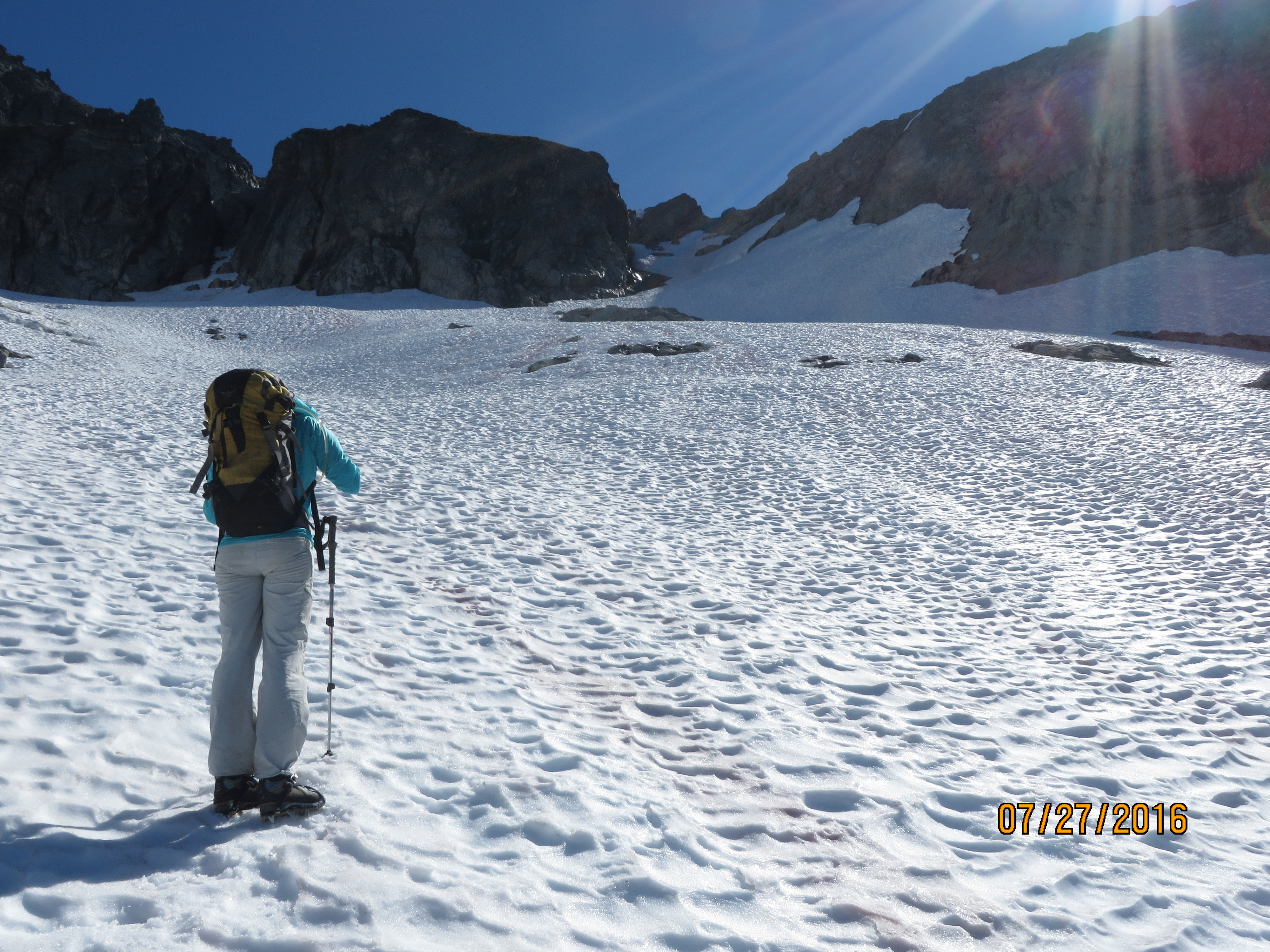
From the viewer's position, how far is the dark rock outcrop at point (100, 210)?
6053 centimetres

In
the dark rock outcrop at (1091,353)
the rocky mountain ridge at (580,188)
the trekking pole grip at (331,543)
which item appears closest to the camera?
the trekking pole grip at (331,543)

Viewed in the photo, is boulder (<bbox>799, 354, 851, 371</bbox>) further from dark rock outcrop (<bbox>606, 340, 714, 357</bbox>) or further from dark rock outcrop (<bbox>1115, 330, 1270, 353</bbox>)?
dark rock outcrop (<bbox>1115, 330, 1270, 353</bbox>)

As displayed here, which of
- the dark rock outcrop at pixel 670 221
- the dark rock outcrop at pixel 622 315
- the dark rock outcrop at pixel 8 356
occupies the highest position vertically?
the dark rock outcrop at pixel 670 221

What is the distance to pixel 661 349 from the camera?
2919 cm

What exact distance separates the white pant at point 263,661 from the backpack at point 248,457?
14cm

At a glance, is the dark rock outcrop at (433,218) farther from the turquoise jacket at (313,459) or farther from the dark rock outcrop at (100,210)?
the turquoise jacket at (313,459)

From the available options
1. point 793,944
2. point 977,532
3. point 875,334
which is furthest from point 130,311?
point 793,944

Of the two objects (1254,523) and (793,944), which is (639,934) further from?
(1254,523)

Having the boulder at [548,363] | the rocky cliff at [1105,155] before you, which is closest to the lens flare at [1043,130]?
the rocky cliff at [1105,155]

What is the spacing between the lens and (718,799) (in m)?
4.70

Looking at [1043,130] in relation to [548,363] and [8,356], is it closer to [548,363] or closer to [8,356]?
[548,363]

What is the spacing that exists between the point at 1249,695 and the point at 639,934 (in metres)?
6.50

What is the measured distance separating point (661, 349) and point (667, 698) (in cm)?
2417

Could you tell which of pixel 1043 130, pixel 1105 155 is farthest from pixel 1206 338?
pixel 1043 130
